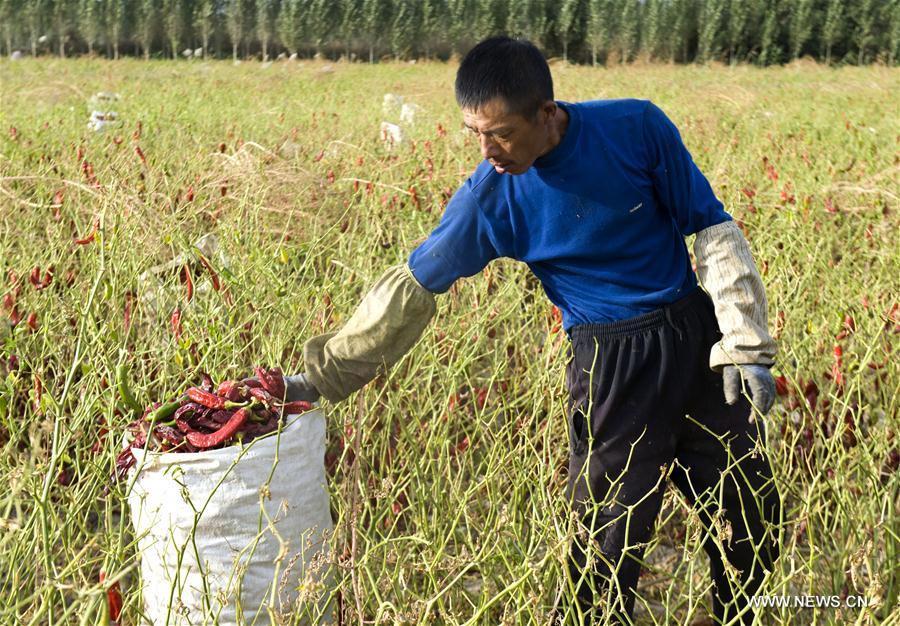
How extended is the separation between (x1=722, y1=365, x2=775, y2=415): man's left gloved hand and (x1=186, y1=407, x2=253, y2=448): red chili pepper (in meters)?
0.90

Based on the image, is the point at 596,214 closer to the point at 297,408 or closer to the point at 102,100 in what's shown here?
the point at 297,408

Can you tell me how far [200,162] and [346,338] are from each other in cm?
307

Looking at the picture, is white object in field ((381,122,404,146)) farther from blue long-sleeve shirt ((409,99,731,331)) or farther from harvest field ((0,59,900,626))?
blue long-sleeve shirt ((409,99,731,331))

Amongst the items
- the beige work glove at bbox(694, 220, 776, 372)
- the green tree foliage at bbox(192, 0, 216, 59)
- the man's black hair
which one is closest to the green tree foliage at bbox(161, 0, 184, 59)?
the green tree foliage at bbox(192, 0, 216, 59)

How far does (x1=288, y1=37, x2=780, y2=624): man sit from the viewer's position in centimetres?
180

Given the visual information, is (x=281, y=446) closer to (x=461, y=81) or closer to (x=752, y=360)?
(x=461, y=81)

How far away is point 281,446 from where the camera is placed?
1.89 meters

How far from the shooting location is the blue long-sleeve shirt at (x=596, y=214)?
1.82 m

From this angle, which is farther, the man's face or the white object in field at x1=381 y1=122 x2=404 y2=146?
the white object in field at x1=381 y1=122 x2=404 y2=146

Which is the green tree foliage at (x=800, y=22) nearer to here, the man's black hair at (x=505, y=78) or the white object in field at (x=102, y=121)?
the white object in field at (x=102, y=121)

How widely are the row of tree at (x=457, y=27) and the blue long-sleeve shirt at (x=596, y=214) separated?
36091 millimetres

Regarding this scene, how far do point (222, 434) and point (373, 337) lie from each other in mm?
347

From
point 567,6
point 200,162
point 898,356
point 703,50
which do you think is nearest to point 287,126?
point 200,162

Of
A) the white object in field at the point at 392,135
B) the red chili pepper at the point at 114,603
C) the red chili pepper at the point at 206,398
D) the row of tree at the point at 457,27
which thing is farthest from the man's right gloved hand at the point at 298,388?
the row of tree at the point at 457,27
